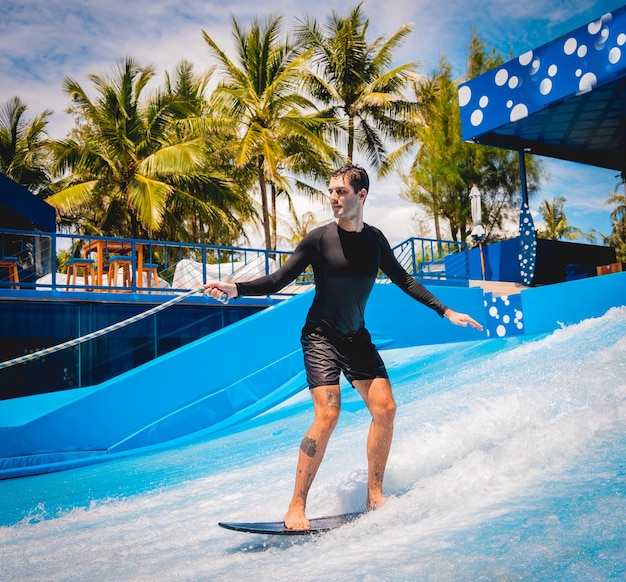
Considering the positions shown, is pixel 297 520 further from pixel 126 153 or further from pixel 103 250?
pixel 126 153

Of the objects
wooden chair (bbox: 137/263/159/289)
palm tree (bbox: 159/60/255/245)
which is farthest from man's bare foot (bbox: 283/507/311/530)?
palm tree (bbox: 159/60/255/245)

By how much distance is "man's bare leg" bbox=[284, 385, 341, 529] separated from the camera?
2.80 metres

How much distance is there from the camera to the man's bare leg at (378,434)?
121 inches

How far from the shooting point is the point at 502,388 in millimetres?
6137

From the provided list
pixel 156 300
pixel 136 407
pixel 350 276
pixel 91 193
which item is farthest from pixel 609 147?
pixel 91 193

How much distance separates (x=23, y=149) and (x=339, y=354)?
30.2 meters

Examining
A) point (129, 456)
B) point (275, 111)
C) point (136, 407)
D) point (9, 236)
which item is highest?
point (275, 111)

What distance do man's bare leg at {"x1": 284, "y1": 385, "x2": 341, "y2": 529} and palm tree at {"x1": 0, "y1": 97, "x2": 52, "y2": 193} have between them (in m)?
28.4

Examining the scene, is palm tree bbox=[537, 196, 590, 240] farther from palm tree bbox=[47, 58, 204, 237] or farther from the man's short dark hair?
the man's short dark hair

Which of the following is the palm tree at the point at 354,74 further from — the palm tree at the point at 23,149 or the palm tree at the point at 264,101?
the palm tree at the point at 23,149

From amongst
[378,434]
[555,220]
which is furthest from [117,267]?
[555,220]

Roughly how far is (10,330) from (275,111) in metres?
16.0

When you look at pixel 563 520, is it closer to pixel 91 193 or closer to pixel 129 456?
pixel 129 456

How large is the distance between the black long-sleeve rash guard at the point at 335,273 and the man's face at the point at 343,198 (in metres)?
0.11
